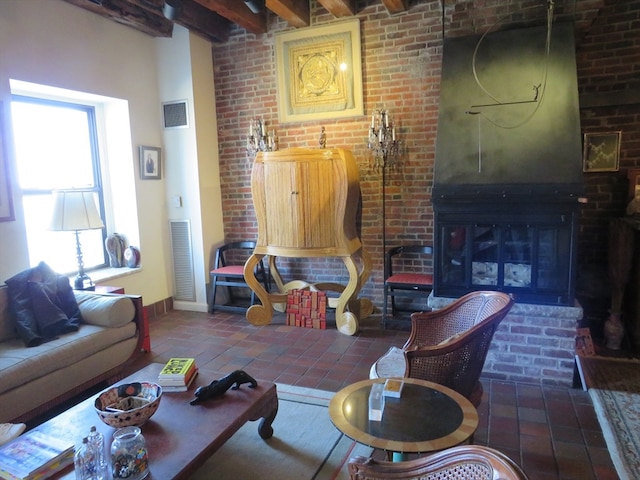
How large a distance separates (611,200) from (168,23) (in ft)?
14.9

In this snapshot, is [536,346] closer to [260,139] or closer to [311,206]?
[311,206]

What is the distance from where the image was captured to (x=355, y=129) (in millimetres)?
4367

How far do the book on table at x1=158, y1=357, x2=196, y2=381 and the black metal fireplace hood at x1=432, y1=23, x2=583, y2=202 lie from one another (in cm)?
205

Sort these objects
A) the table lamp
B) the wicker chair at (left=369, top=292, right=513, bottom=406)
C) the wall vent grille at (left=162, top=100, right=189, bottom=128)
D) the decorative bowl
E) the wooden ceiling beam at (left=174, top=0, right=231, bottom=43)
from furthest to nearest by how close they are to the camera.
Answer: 1. the wall vent grille at (left=162, top=100, right=189, bottom=128)
2. the wooden ceiling beam at (left=174, top=0, right=231, bottom=43)
3. the table lamp
4. the wicker chair at (left=369, top=292, right=513, bottom=406)
5. the decorative bowl

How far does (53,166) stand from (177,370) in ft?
9.11

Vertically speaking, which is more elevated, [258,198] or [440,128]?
[440,128]

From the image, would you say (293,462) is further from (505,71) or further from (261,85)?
(261,85)

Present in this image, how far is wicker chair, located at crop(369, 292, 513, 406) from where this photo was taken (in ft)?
6.74

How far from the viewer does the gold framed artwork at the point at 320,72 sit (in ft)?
13.9

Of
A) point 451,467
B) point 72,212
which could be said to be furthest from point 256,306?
point 451,467

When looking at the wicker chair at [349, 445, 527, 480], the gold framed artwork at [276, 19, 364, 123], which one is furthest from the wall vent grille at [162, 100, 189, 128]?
the wicker chair at [349, 445, 527, 480]

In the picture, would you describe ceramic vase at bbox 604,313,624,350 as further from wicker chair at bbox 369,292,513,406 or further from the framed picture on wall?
wicker chair at bbox 369,292,513,406

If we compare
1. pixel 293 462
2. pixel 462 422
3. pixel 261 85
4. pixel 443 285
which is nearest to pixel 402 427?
pixel 462 422

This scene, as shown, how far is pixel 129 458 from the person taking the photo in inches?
61.4
